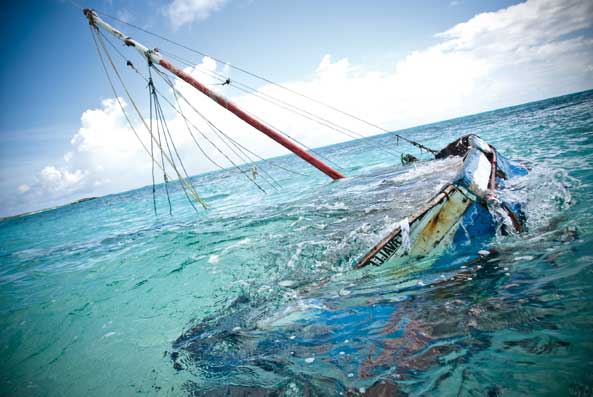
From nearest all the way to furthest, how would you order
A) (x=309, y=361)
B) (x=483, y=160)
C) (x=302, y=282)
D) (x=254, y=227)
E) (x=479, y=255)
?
(x=309, y=361) < (x=479, y=255) < (x=302, y=282) < (x=483, y=160) < (x=254, y=227)

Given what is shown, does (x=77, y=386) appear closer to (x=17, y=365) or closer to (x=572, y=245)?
(x=17, y=365)

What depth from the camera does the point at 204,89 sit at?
31.9 feet

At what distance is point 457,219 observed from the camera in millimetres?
4414

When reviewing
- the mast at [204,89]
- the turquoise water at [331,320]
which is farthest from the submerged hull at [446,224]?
the mast at [204,89]

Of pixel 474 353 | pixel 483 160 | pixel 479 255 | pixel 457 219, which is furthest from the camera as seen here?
pixel 483 160

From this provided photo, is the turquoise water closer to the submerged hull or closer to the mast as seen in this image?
the submerged hull

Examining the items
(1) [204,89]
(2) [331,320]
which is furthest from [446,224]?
(1) [204,89]

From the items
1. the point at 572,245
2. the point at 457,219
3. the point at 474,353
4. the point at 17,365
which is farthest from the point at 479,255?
the point at 17,365

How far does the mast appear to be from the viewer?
957cm

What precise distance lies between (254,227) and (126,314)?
5.15 meters

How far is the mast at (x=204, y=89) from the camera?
9570mm

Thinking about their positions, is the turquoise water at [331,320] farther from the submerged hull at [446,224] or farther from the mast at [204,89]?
the mast at [204,89]

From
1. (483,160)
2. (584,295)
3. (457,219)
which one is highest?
(483,160)

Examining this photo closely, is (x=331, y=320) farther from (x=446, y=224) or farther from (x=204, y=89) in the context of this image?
(x=204, y=89)
